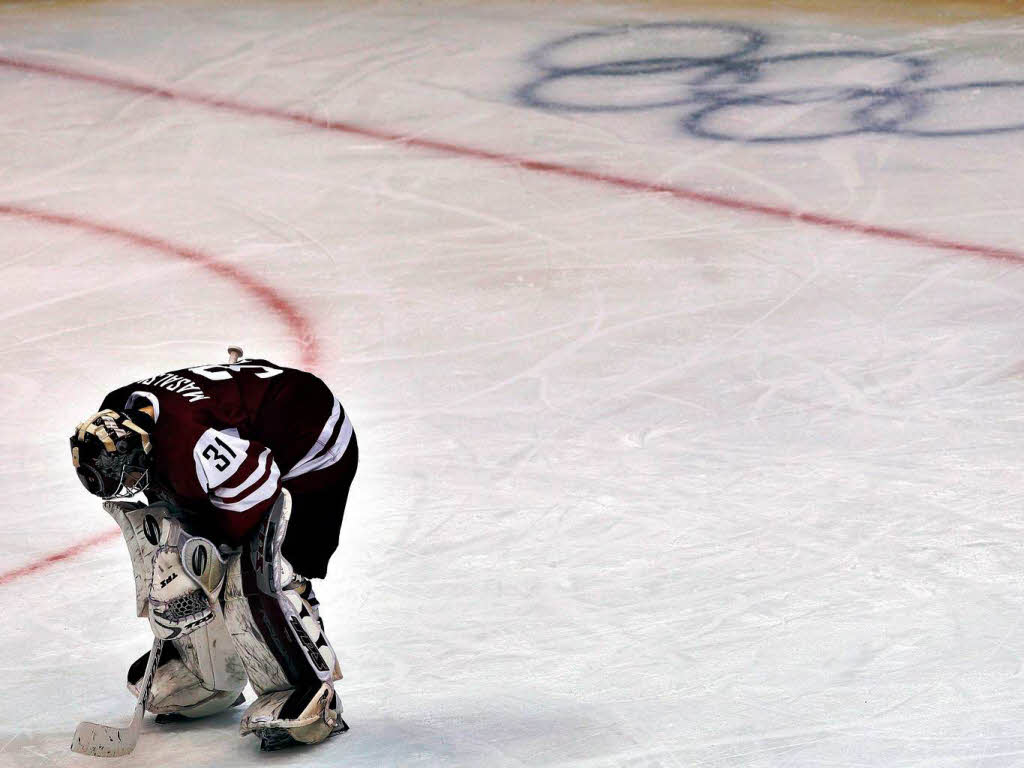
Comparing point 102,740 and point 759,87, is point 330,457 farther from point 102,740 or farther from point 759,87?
point 759,87

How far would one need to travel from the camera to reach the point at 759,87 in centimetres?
726

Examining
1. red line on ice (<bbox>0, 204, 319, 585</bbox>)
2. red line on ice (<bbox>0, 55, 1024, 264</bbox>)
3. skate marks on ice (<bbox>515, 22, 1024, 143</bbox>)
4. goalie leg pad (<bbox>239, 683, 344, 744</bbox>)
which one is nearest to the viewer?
goalie leg pad (<bbox>239, 683, 344, 744</bbox>)

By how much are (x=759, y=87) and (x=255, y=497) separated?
5172mm

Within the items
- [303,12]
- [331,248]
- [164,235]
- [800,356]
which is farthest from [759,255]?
[303,12]

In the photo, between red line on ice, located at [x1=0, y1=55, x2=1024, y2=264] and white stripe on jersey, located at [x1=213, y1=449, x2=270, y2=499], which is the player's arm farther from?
red line on ice, located at [x1=0, y1=55, x2=1024, y2=264]

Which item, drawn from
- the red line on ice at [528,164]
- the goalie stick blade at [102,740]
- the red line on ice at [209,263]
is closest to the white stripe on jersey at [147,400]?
the goalie stick blade at [102,740]

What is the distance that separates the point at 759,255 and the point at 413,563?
235 centimetres

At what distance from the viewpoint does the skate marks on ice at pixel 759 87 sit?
676cm

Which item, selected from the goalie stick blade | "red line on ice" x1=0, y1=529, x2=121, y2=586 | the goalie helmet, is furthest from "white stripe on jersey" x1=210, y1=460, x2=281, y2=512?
"red line on ice" x1=0, y1=529, x2=121, y2=586

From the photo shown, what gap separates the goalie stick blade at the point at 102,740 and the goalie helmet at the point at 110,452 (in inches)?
17.9

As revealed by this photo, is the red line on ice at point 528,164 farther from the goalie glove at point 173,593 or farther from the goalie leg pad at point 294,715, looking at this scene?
the goalie glove at point 173,593

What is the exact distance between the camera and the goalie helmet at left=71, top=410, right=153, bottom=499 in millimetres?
2471

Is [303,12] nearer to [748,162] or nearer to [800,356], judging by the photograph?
[748,162]

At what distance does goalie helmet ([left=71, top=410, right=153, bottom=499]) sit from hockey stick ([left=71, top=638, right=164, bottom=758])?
34 cm
